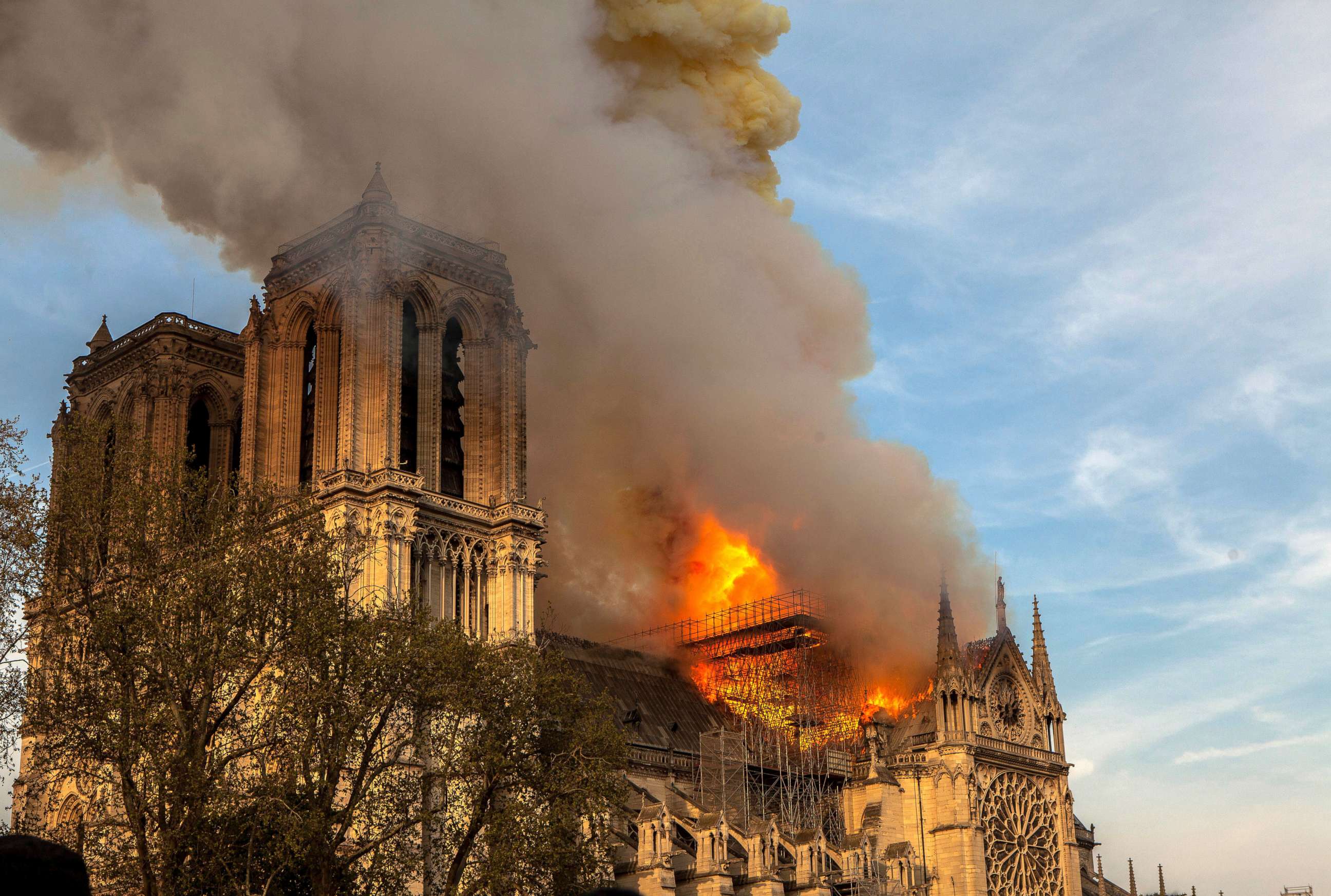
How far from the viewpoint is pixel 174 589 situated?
3116 cm

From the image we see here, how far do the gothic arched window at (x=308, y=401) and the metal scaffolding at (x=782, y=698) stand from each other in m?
17.2

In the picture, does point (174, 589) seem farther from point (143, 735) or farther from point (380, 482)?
point (380, 482)

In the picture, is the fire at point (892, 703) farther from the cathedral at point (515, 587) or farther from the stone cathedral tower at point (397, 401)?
the stone cathedral tower at point (397, 401)

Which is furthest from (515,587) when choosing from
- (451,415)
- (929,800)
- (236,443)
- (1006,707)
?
(1006,707)

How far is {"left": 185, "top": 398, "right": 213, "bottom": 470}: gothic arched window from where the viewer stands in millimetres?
61438

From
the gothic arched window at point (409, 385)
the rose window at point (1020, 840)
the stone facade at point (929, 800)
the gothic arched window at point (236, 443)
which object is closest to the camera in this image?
the stone facade at point (929, 800)

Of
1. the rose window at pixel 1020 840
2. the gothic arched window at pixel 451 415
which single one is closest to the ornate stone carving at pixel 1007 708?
the rose window at pixel 1020 840

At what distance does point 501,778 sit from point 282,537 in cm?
717

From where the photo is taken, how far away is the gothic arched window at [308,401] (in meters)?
56.1

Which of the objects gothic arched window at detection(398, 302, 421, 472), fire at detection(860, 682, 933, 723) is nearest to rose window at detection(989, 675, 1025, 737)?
fire at detection(860, 682, 933, 723)

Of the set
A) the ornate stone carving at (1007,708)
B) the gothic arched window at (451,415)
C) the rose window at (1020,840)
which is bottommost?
the rose window at (1020,840)

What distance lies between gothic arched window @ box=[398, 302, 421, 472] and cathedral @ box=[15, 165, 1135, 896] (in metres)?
0.09

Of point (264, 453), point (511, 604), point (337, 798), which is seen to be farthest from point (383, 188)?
point (337, 798)

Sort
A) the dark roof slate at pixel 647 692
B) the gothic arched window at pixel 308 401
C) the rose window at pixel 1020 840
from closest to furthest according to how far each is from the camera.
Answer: the gothic arched window at pixel 308 401 < the rose window at pixel 1020 840 < the dark roof slate at pixel 647 692
